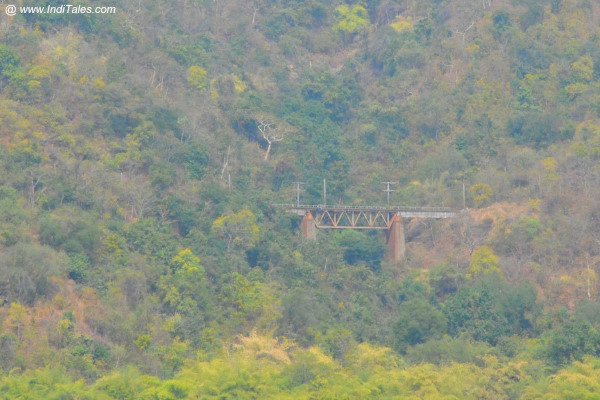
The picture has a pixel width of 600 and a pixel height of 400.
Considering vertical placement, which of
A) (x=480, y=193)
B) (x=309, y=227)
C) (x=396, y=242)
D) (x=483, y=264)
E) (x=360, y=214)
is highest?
(x=480, y=193)

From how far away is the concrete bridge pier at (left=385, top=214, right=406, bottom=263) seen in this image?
73.8 m

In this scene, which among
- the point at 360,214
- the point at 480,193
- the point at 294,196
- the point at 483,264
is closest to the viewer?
the point at 483,264

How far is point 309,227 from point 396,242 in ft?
13.7

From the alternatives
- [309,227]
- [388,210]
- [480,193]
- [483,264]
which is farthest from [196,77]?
[483,264]

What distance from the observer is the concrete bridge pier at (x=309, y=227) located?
7400cm

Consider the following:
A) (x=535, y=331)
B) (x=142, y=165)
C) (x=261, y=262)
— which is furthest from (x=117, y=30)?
(x=535, y=331)

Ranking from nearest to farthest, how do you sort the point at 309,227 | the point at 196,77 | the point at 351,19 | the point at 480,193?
the point at 309,227 < the point at 480,193 < the point at 196,77 < the point at 351,19

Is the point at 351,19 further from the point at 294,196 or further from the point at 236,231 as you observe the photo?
the point at 236,231

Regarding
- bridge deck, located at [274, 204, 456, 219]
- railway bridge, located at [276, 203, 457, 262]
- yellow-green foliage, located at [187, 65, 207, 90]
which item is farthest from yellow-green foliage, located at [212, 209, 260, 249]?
yellow-green foliage, located at [187, 65, 207, 90]

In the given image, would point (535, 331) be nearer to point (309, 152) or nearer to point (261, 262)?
point (261, 262)

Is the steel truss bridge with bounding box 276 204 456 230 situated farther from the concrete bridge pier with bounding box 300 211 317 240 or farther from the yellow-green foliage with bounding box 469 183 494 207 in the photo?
the yellow-green foliage with bounding box 469 183 494 207

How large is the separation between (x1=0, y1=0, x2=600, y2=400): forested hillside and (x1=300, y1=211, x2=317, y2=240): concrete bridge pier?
65 centimetres

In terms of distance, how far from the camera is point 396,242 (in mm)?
73750

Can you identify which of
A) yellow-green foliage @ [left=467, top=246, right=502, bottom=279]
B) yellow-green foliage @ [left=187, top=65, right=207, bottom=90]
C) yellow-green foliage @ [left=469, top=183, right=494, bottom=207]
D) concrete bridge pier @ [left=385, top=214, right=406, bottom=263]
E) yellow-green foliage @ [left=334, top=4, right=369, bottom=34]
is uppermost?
yellow-green foliage @ [left=334, top=4, right=369, bottom=34]
